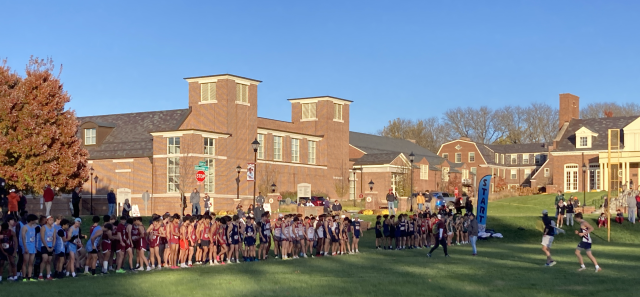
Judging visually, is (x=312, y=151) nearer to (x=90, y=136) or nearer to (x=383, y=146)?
(x=90, y=136)

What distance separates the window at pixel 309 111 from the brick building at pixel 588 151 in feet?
80.7

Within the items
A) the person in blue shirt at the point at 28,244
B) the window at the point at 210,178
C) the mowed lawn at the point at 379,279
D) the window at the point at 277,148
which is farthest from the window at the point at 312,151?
the person in blue shirt at the point at 28,244

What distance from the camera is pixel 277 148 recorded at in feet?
223

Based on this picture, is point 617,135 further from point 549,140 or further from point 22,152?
point 22,152

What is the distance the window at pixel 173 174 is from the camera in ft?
190

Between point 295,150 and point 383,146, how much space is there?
25.1 metres

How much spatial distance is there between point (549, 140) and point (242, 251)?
96.2 metres

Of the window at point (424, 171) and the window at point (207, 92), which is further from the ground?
the window at point (207, 92)

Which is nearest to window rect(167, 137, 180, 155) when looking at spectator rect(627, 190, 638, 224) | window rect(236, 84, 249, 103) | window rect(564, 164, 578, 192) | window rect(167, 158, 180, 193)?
window rect(167, 158, 180, 193)

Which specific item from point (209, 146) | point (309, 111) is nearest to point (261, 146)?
point (209, 146)

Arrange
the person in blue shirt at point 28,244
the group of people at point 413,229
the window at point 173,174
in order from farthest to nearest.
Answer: the window at point 173,174 < the group of people at point 413,229 < the person in blue shirt at point 28,244

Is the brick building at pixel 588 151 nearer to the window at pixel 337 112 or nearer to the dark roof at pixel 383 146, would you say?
the dark roof at pixel 383 146

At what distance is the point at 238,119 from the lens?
201ft

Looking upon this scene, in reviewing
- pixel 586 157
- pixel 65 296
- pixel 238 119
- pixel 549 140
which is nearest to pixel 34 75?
pixel 238 119
